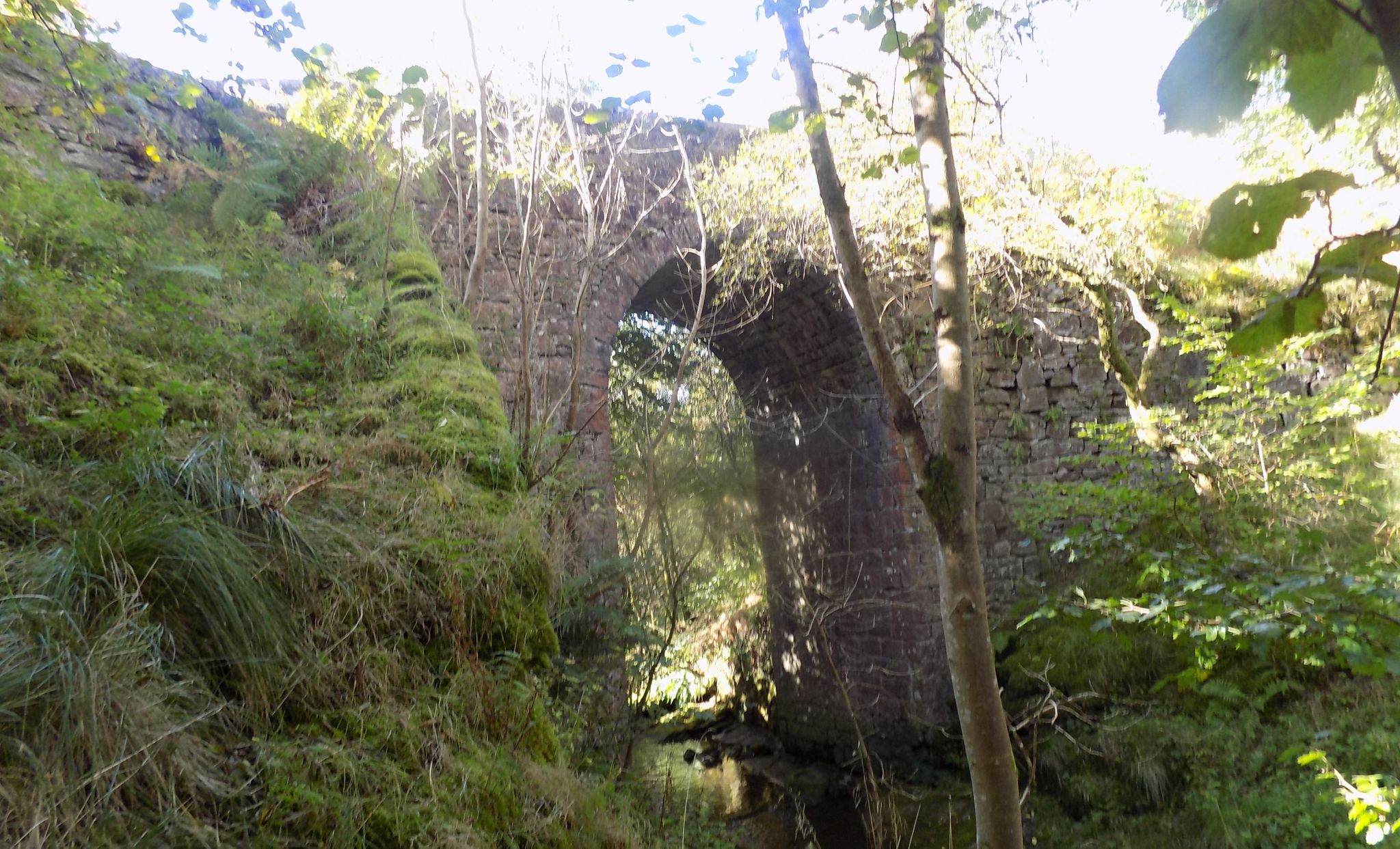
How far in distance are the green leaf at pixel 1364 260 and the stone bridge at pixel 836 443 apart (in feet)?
17.5

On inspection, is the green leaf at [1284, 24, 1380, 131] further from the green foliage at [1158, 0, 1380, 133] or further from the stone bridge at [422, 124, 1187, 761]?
the stone bridge at [422, 124, 1187, 761]

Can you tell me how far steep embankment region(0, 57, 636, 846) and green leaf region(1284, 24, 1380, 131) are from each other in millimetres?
1731

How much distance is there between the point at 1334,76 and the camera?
645 millimetres

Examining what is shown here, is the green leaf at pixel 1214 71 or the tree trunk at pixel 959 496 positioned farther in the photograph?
the tree trunk at pixel 959 496

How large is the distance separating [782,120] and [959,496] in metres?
1.02

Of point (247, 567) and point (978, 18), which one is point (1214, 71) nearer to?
point (978, 18)

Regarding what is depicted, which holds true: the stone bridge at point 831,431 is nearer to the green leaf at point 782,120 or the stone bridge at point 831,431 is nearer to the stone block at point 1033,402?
the stone block at point 1033,402

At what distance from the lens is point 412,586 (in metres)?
2.32

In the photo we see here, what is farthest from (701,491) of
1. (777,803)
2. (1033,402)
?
(1033,402)

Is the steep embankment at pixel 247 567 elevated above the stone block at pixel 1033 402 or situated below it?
below

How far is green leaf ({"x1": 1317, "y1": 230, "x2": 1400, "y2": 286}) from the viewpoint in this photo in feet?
2.12

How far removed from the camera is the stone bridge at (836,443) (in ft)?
20.5

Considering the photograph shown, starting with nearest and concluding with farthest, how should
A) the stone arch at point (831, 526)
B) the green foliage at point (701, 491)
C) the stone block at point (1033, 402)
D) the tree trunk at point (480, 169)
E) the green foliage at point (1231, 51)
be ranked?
the green foliage at point (1231, 51) → the tree trunk at point (480, 169) → the stone arch at point (831, 526) → the stone block at point (1033, 402) → the green foliage at point (701, 491)

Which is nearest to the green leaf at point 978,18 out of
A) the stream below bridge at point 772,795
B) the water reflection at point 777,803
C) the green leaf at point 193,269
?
the green leaf at point 193,269
